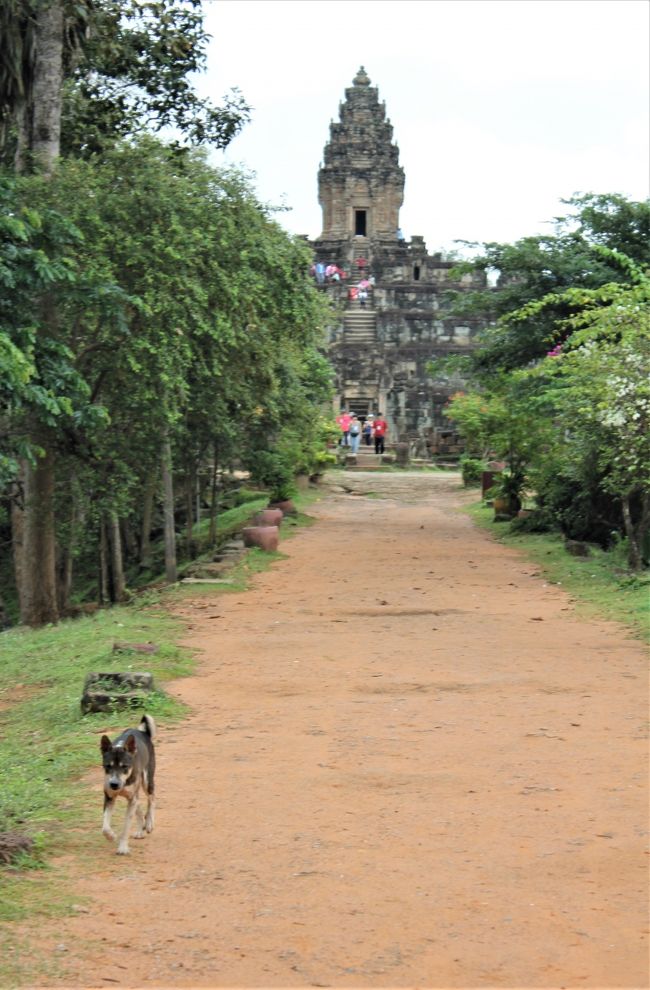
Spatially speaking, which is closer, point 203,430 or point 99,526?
point 203,430

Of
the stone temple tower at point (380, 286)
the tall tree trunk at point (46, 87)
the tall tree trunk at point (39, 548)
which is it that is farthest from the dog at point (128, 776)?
the stone temple tower at point (380, 286)

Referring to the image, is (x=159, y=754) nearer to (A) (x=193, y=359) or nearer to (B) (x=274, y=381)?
(A) (x=193, y=359)

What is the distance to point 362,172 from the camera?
54.9 meters

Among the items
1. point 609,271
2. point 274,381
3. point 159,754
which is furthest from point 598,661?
point 609,271

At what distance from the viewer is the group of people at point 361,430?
40719 millimetres

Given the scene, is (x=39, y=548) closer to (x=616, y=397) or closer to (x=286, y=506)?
(x=616, y=397)

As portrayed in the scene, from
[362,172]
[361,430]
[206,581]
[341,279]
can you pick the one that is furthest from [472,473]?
[362,172]

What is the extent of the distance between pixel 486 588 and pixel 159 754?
8.20 meters

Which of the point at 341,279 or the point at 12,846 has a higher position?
the point at 341,279

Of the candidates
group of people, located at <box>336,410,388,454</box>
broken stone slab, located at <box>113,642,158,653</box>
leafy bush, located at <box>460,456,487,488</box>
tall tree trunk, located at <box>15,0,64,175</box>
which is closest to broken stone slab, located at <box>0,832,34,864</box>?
broken stone slab, located at <box>113,642,158,653</box>

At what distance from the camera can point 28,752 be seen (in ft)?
25.6

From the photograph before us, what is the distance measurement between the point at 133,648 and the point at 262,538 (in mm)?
8249

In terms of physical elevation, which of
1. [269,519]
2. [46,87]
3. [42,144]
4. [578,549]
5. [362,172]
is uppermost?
[362,172]

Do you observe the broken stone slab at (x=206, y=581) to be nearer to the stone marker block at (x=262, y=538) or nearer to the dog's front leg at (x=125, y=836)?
the stone marker block at (x=262, y=538)
